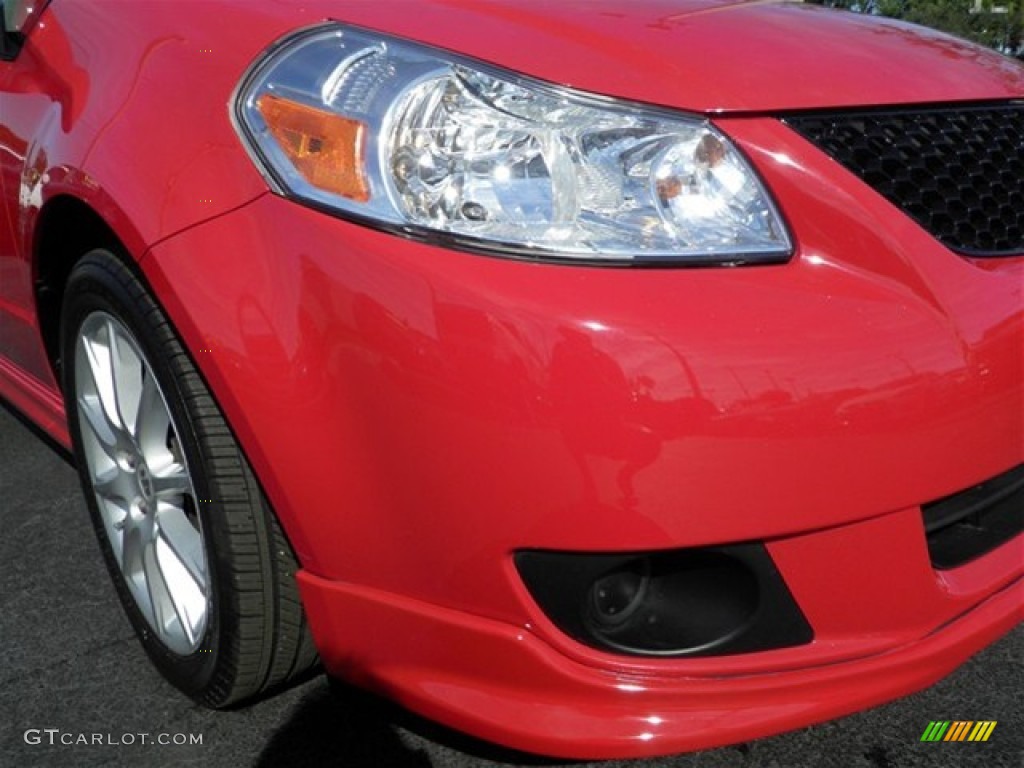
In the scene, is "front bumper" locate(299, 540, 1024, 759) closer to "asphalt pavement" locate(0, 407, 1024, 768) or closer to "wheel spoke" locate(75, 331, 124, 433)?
"asphalt pavement" locate(0, 407, 1024, 768)

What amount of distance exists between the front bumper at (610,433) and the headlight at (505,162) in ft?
0.14

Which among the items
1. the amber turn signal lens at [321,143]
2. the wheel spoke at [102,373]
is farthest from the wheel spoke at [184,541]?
the amber turn signal lens at [321,143]

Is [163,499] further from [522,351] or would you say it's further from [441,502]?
[522,351]

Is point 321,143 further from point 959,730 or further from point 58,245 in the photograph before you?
point 959,730

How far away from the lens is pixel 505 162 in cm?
138

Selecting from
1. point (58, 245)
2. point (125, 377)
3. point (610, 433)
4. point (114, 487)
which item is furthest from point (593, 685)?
point (58, 245)

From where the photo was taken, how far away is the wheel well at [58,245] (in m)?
1.82

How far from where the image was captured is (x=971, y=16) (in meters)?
13.9

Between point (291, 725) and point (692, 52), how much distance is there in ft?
4.39

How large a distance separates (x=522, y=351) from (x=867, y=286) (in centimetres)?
47

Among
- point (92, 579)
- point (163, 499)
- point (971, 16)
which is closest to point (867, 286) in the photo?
point (163, 499)

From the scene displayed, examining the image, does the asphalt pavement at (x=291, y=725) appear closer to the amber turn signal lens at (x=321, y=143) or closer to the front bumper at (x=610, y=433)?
the front bumper at (x=610, y=433)

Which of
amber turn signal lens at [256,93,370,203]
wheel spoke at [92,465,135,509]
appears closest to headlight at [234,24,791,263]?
amber turn signal lens at [256,93,370,203]

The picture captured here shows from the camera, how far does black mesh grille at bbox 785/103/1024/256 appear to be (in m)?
1.46
